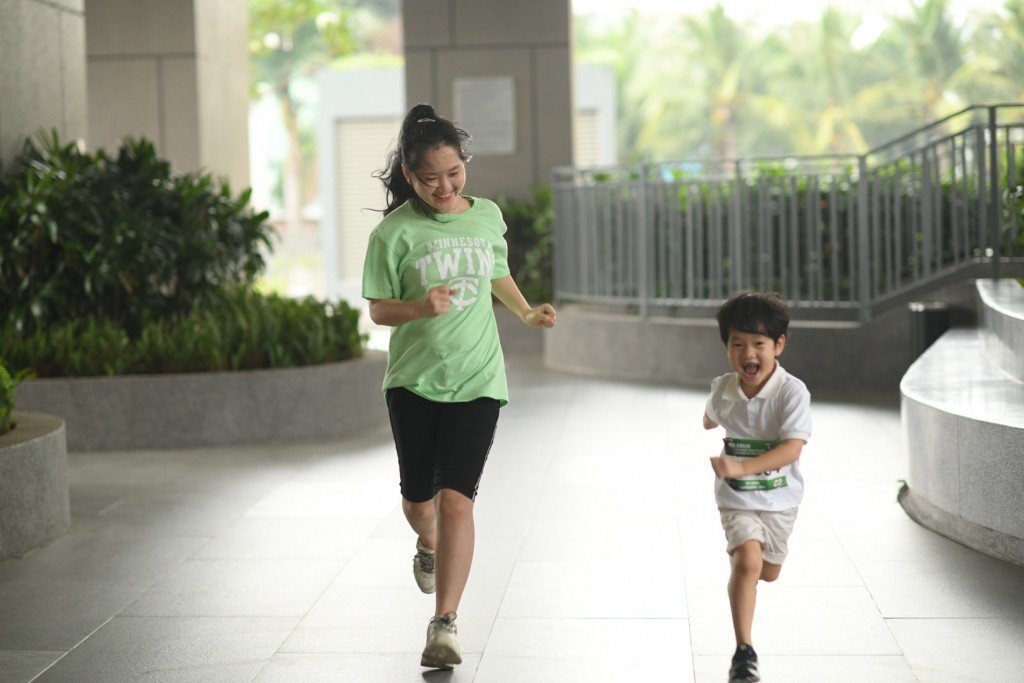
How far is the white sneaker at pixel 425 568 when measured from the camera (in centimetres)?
489

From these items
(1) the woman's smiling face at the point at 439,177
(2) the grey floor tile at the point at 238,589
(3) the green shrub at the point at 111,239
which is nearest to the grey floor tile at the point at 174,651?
(2) the grey floor tile at the point at 238,589

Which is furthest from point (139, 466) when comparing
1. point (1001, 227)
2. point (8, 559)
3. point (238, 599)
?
point (1001, 227)

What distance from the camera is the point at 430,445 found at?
4617mm

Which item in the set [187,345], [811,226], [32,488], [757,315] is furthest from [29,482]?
[811,226]

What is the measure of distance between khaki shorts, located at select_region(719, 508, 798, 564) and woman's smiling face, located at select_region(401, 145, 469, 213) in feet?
4.46

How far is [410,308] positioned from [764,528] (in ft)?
4.27

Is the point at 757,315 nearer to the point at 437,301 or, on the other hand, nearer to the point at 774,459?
the point at 774,459

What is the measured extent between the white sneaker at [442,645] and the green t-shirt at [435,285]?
2.38ft

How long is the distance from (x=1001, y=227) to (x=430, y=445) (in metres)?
7.92

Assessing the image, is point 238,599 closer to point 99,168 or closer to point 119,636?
point 119,636

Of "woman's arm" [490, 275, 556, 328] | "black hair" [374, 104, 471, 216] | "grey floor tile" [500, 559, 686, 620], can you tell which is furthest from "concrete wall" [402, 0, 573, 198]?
"black hair" [374, 104, 471, 216]

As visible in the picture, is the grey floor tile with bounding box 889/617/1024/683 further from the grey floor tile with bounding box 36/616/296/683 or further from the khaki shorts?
the grey floor tile with bounding box 36/616/296/683

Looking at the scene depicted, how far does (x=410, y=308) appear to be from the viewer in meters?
4.30

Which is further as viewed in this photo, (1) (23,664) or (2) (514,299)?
(2) (514,299)
